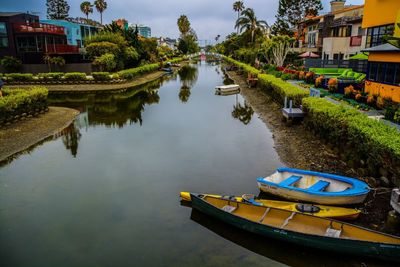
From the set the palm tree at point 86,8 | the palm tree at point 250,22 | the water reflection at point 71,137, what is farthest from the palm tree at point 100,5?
the water reflection at point 71,137

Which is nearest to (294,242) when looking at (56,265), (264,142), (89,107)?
(56,265)

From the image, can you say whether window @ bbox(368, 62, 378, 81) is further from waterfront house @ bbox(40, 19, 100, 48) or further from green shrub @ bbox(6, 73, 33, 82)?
waterfront house @ bbox(40, 19, 100, 48)

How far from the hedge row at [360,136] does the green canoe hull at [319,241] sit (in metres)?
3.59

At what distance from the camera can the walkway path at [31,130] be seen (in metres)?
18.8

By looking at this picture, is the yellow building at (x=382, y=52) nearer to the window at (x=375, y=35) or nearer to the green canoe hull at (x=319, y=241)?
Answer: the window at (x=375, y=35)

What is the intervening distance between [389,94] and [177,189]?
16.4 meters

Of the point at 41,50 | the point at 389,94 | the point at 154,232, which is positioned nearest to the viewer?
the point at 154,232

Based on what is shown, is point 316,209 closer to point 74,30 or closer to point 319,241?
point 319,241

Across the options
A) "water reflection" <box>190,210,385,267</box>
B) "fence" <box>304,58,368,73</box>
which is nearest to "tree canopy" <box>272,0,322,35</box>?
"fence" <box>304,58,368,73</box>

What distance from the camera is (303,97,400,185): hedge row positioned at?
1151 centimetres

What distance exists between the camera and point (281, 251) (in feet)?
31.9

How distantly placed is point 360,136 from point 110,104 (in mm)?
26609

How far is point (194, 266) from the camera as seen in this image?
919 centimetres

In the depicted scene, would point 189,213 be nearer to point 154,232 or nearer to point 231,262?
point 154,232
